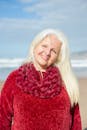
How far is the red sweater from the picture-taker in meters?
3.34

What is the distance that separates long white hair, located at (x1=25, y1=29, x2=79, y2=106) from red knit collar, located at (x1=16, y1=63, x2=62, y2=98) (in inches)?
2.7

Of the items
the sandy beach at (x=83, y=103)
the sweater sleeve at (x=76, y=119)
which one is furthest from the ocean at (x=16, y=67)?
the sweater sleeve at (x=76, y=119)

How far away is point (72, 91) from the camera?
11.3 ft

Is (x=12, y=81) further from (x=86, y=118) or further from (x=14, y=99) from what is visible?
(x=86, y=118)

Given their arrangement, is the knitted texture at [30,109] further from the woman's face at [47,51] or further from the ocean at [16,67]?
the ocean at [16,67]

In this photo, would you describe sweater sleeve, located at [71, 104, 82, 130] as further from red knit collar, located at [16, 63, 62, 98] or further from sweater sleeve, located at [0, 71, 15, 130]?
sweater sleeve, located at [0, 71, 15, 130]

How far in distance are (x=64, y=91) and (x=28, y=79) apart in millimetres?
291

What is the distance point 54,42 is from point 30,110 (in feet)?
1.77

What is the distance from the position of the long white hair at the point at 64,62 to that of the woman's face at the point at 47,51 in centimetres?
3

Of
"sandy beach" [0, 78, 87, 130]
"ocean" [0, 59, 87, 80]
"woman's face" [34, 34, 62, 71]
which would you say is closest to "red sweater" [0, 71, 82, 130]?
"woman's face" [34, 34, 62, 71]

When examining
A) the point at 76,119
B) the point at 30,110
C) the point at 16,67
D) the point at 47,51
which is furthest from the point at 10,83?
the point at 16,67

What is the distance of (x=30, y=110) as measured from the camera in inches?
131

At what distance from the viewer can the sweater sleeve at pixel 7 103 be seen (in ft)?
11.1

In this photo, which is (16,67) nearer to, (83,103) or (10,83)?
(83,103)
